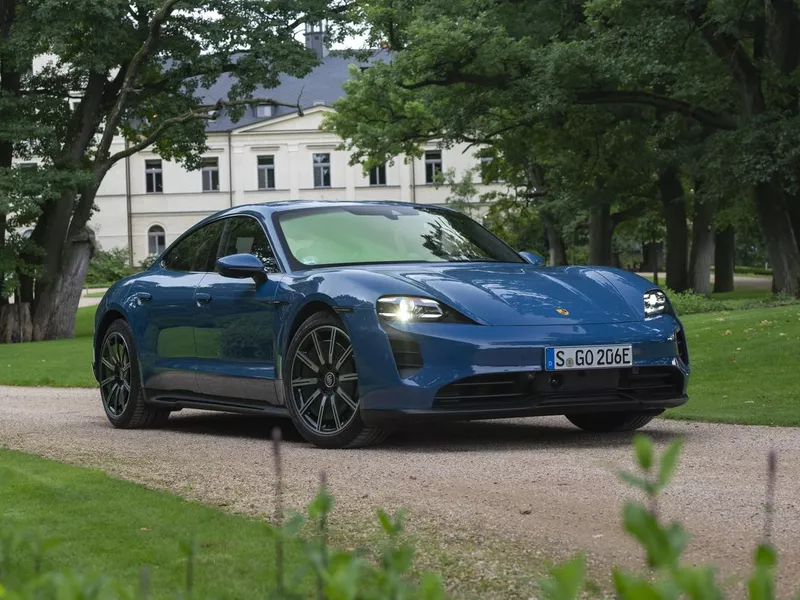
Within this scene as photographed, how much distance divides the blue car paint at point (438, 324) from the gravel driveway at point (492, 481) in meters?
0.43

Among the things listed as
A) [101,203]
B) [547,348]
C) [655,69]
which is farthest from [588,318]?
[101,203]

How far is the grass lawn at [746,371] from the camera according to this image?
1045 centimetres

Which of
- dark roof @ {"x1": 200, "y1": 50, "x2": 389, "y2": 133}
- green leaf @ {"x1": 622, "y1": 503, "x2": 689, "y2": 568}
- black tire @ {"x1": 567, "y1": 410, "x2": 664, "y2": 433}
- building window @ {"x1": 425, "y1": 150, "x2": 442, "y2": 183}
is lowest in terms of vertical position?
black tire @ {"x1": 567, "y1": 410, "x2": 664, "y2": 433}

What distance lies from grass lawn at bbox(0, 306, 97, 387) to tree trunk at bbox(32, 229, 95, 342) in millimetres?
3072

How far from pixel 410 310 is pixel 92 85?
90.5ft

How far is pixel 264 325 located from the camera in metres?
8.79

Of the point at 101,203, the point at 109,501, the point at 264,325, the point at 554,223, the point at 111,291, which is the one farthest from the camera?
the point at 101,203

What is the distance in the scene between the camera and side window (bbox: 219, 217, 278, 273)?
30.0ft

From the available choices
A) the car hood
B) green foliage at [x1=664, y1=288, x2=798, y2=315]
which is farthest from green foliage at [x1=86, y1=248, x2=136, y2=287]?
the car hood

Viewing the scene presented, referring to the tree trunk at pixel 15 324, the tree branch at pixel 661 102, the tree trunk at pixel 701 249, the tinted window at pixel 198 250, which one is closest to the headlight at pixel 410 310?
the tinted window at pixel 198 250

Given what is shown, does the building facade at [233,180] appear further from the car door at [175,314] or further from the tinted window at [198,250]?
the car door at [175,314]

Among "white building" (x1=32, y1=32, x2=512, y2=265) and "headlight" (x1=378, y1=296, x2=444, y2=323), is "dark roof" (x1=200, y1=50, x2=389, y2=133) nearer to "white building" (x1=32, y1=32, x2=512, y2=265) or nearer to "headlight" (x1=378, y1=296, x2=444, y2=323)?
"white building" (x1=32, y1=32, x2=512, y2=265)

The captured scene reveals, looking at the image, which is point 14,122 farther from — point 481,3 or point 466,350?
point 466,350

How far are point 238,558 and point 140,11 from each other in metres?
29.9
